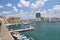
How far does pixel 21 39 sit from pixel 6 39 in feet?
38.5

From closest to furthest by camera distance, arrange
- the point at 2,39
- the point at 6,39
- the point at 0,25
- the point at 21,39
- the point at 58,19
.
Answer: the point at 0,25 → the point at 2,39 → the point at 6,39 → the point at 21,39 → the point at 58,19

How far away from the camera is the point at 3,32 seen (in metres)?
5.15

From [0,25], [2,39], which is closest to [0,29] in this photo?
[0,25]

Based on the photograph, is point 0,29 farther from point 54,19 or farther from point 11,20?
point 54,19

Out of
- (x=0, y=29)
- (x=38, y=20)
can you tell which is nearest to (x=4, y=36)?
(x=0, y=29)

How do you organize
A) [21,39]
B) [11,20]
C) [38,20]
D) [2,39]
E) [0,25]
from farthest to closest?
[38,20] < [11,20] < [21,39] < [2,39] < [0,25]

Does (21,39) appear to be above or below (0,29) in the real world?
below

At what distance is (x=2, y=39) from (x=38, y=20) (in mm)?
140701

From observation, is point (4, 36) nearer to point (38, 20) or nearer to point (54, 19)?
point (38, 20)

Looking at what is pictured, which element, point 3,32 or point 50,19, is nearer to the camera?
point 3,32

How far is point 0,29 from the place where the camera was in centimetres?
479

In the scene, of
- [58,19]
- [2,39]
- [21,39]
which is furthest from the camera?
[58,19]

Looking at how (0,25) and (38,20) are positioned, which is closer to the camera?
(0,25)

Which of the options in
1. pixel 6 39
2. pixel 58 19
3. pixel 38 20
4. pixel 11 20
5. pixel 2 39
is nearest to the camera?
pixel 2 39
